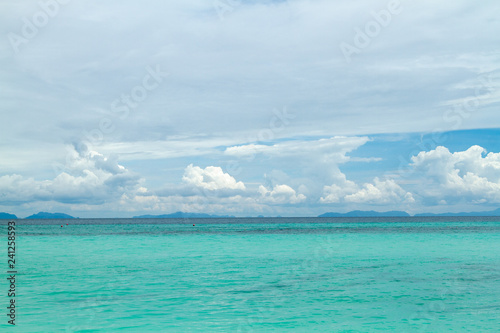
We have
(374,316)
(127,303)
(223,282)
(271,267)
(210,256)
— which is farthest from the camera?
(210,256)

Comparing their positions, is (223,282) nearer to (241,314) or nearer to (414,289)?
(241,314)

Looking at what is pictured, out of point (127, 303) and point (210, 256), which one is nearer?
point (127, 303)

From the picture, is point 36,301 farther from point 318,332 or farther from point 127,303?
point 318,332

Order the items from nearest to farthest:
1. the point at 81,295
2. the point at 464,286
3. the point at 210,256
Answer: the point at 81,295 → the point at 464,286 → the point at 210,256

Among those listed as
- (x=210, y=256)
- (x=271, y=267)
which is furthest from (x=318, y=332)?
(x=210, y=256)

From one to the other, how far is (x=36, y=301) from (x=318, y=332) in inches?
445

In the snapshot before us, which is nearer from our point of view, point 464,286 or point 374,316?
point 374,316

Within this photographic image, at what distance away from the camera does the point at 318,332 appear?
556 inches

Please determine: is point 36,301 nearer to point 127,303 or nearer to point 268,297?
point 127,303

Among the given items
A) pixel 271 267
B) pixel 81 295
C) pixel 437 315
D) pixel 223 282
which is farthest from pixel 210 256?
pixel 437 315

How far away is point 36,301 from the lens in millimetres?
18312

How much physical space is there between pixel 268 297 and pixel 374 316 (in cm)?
457

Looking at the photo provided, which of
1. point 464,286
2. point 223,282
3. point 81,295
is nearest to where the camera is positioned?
point 81,295

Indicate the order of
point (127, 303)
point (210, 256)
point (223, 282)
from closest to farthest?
point (127, 303) → point (223, 282) → point (210, 256)
